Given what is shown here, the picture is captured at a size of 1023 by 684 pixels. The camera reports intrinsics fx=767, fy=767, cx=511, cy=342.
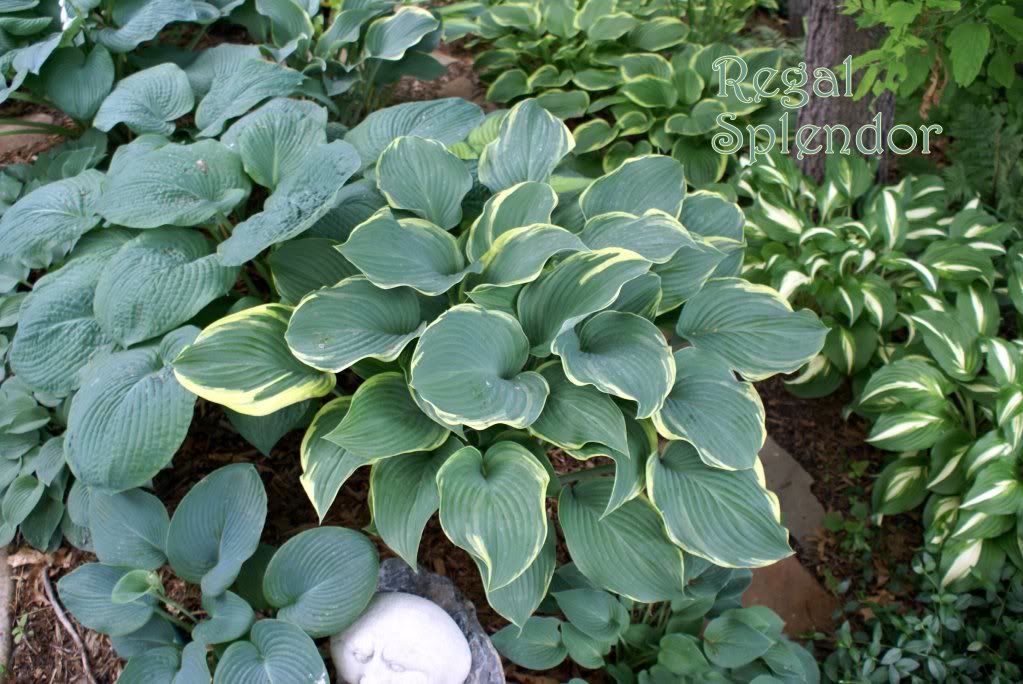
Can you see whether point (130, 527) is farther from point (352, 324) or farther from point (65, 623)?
point (352, 324)

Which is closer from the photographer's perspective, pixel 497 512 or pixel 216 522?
pixel 497 512

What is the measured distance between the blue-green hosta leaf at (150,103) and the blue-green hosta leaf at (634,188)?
1.35 m

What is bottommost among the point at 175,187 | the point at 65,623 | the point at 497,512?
the point at 65,623

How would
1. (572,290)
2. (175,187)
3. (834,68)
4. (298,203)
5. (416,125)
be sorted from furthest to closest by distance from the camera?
(834,68) < (416,125) < (175,187) < (298,203) < (572,290)

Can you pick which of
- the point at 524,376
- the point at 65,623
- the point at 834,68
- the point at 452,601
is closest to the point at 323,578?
the point at 452,601

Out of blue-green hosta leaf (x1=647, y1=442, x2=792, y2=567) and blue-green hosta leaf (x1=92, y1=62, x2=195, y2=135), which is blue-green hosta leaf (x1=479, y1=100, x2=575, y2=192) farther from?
blue-green hosta leaf (x1=92, y1=62, x2=195, y2=135)

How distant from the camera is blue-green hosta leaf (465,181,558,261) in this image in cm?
188

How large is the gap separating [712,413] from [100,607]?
1.34m

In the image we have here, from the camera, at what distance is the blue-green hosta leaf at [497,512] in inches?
57.7

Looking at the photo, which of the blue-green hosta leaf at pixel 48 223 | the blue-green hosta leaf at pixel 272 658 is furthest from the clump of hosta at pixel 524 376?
the blue-green hosta leaf at pixel 48 223

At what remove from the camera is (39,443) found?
1.95m

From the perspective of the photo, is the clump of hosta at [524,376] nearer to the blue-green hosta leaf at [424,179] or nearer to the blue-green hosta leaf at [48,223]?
the blue-green hosta leaf at [424,179]

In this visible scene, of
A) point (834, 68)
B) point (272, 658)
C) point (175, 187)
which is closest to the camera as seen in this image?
point (272, 658)

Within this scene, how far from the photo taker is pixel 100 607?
1569mm
